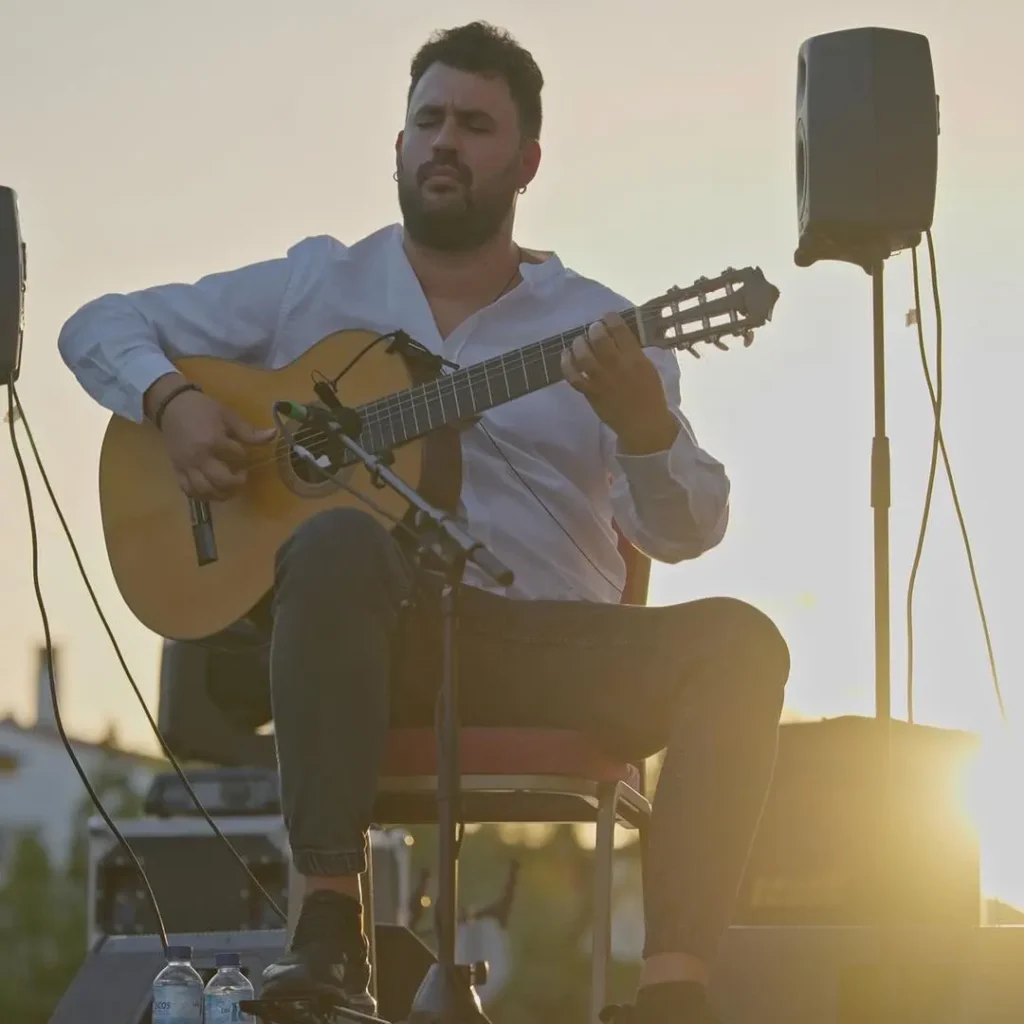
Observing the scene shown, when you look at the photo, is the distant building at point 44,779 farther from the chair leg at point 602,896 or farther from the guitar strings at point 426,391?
the chair leg at point 602,896

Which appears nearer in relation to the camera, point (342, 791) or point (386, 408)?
point (342, 791)

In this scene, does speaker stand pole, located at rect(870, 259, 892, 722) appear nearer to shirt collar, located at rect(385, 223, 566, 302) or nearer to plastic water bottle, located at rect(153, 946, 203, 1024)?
shirt collar, located at rect(385, 223, 566, 302)

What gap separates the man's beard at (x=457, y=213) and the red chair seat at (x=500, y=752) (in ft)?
2.91

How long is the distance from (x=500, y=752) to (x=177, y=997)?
717 millimetres

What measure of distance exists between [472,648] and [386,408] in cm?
44

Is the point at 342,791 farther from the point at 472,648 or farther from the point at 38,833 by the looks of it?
the point at 38,833

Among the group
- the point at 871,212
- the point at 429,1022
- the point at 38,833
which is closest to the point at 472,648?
the point at 429,1022

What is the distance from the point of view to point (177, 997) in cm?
292

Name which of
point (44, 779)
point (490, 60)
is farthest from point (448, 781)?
point (44, 779)

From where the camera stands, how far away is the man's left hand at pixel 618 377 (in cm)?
255

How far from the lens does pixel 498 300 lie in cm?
307


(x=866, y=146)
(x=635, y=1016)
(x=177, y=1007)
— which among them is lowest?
(x=177, y=1007)

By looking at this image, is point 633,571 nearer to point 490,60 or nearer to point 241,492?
point 241,492

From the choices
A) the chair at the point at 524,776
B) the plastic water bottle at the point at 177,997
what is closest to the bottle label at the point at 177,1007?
the plastic water bottle at the point at 177,997
